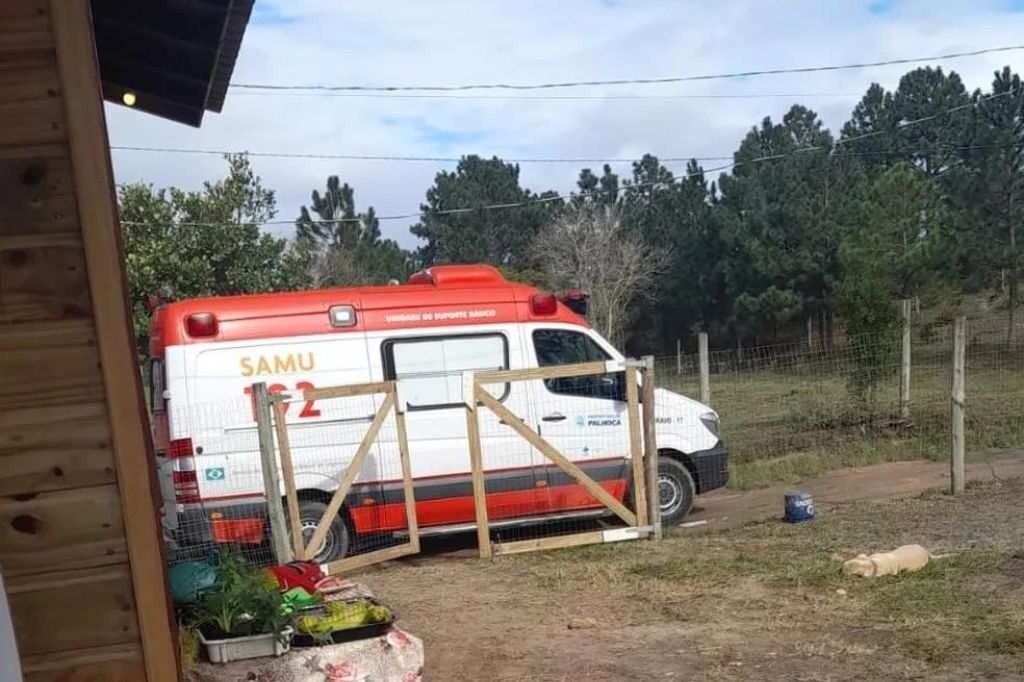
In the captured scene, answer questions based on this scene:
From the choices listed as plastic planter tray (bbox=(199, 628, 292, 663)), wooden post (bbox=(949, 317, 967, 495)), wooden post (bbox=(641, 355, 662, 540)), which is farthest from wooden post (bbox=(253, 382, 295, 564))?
wooden post (bbox=(949, 317, 967, 495))

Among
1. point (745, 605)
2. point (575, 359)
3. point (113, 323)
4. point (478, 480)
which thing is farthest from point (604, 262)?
point (113, 323)

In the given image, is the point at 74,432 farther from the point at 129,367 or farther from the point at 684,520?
the point at 684,520

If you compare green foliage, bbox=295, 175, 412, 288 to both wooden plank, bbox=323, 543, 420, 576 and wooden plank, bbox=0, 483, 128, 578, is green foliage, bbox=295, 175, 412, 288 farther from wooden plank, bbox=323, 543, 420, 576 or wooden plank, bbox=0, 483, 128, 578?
wooden plank, bbox=0, 483, 128, 578

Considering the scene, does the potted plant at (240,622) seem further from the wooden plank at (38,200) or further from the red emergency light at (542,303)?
the red emergency light at (542,303)

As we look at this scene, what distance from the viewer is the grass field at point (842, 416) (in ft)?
39.3

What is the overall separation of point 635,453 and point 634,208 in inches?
1680

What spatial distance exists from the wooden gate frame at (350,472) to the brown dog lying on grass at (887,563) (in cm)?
363

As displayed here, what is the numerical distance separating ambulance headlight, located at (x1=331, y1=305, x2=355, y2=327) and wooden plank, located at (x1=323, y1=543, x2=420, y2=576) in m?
2.03

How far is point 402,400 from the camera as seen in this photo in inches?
325

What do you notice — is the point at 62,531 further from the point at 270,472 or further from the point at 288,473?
the point at 288,473

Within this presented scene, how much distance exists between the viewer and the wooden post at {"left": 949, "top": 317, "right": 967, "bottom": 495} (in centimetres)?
908

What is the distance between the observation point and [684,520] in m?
9.62

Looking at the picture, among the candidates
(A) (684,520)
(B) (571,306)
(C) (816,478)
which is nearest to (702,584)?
(A) (684,520)

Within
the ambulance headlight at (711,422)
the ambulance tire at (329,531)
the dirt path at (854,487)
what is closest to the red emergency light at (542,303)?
the ambulance headlight at (711,422)
